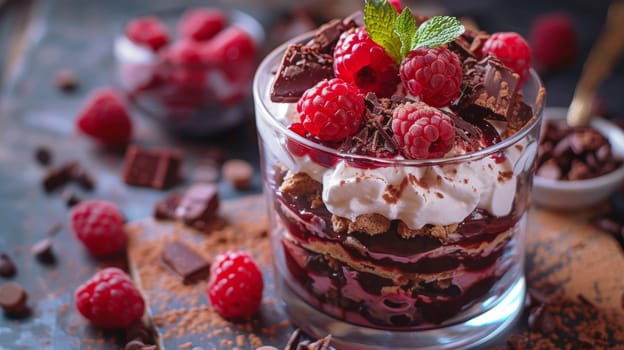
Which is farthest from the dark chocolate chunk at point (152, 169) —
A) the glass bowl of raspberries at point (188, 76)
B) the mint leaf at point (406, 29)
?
the mint leaf at point (406, 29)

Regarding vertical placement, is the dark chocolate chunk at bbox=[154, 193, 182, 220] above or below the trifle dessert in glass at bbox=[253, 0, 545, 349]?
below

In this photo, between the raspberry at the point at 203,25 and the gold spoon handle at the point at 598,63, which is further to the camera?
the raspberry at the point at 203,25

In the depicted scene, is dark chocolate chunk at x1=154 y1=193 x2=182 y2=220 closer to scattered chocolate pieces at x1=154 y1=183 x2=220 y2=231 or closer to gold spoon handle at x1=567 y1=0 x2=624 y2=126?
scattered chocolate pieces at x1=154 y1=183 x2=220 y2=231

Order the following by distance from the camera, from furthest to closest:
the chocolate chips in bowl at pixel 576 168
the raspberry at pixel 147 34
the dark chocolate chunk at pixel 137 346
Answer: the raspberry at pixel 147 34, the chocolate chips in bowl at pixel 576 168, the dark chocolate chunk at pixel 137 346

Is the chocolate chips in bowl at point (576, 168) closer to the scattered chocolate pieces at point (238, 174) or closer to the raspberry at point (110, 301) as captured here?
the scattered chocolate pieces at point (238, 174)

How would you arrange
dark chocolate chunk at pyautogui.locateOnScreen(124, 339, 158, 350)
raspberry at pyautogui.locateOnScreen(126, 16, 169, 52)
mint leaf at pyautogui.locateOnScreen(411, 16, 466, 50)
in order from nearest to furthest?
1. mint leaf at pyautogui.locateOnScreen(411, 16, 466, 50)
2. dark chocolate chunk at pyautogui.locateOnScreen(124, 339, 158, 350)
3. raspberry at pyautogui.locateOnScreen(126, 16, 169, 52)

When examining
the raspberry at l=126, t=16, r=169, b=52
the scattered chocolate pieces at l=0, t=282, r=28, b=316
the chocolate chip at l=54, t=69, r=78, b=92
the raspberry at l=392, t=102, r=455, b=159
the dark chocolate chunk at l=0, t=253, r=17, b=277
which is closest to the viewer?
the raspberry at l=392, t=102, r=455, b=159

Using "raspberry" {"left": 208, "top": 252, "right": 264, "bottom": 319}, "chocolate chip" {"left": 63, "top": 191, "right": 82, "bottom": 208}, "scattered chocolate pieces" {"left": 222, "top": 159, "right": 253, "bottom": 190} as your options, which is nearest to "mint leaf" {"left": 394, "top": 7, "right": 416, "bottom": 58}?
"raspberry" {"left": 208, "top": 252, "right": 264, "bottom": 319}
